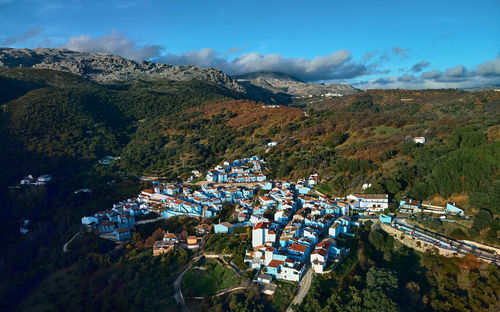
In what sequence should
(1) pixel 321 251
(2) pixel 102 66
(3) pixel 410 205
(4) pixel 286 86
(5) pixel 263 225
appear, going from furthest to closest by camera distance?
(4) pixel 286 86, (2) pixel 102 66, (3) pixel 410 205, (5) pixel 263 225, (1) pixel 321 251

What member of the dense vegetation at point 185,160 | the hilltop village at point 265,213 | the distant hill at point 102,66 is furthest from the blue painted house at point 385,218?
the distant hill at point 102,66

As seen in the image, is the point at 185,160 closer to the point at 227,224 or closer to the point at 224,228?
the point at 227,224

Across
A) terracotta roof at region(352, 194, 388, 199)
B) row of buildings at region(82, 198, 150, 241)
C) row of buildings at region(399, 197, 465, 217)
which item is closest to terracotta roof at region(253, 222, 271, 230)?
terracotta roof at region(352, 194, 388, 199)

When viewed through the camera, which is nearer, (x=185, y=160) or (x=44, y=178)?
(x=44, y=178)

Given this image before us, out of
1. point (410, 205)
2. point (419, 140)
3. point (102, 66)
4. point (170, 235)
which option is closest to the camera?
point (410, 205)

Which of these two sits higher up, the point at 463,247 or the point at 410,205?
the point at 410,205

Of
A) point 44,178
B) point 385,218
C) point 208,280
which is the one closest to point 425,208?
point 385,218

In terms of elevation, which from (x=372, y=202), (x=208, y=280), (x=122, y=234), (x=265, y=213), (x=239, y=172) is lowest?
(x=208, y=280)

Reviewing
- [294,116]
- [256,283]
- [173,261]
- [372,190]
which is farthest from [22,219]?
[294,116]
